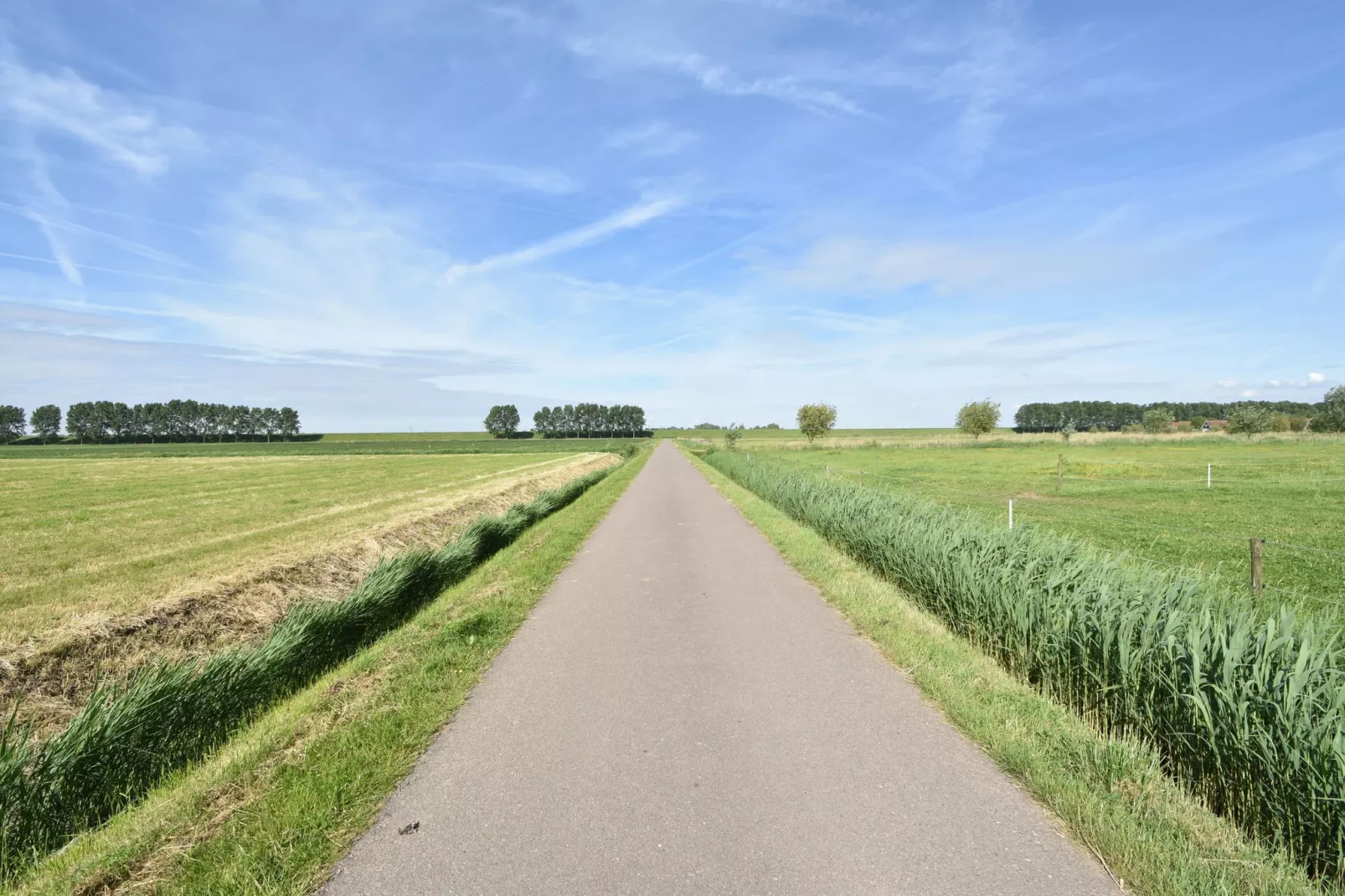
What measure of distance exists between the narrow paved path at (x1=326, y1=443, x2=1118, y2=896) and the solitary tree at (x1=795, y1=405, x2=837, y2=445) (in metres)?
76.1

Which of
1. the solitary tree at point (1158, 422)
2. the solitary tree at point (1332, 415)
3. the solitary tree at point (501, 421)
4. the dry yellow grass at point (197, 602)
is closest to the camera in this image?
the dry yellow grass at point (197, 602)

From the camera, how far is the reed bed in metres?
Answer: 3.06

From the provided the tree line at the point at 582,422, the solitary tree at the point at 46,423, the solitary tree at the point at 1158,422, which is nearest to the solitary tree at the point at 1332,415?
the solitary tree at the point at 1158,422

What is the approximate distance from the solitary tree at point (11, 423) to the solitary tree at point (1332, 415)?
800 ft

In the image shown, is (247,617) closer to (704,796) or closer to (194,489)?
(704,796)

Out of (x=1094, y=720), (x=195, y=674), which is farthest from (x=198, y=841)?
(x=1094, y=720)

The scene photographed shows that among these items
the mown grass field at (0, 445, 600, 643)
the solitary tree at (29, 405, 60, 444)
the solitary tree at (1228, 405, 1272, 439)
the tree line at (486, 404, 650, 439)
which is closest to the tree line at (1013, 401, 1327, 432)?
the solitary tree at (1228, 405, 1272, 439)

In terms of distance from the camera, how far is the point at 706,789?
12.0 ft

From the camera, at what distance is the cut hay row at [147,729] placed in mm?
3668

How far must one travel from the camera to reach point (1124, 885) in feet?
9.24

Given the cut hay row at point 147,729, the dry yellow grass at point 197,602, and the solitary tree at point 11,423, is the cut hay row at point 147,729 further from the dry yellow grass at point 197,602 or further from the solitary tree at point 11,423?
the solitary tree at point 11,423

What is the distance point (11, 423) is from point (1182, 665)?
647 feet

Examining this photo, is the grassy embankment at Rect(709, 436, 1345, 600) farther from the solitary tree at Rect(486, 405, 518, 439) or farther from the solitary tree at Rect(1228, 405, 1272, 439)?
the solitary tree at Rect(486, 405, 518, 439)

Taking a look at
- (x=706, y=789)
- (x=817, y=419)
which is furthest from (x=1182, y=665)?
(x=817, y=419)
